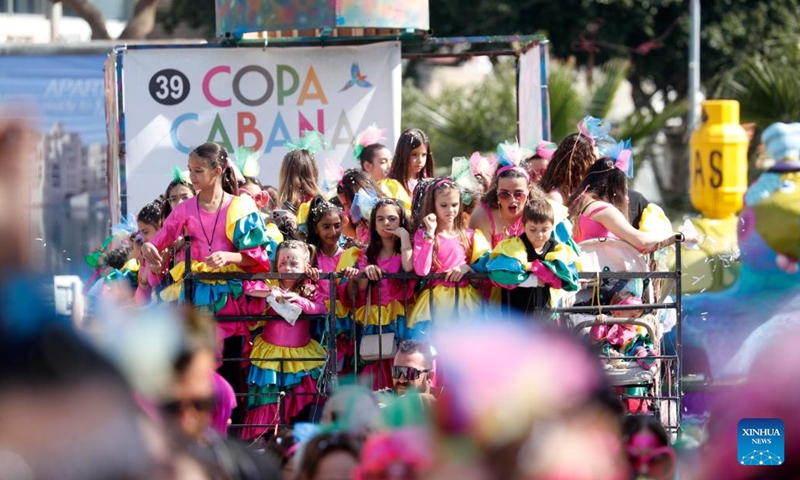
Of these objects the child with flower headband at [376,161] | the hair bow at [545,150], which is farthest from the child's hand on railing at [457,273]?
the hair bow at [545,150]

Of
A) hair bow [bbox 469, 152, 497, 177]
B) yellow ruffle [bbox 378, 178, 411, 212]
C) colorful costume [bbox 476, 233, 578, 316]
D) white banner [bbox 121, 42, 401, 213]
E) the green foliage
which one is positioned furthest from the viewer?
the green foliage

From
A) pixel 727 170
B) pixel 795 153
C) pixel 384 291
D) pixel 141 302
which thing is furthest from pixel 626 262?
pixel 727 170

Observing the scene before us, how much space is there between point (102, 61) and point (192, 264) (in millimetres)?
8773

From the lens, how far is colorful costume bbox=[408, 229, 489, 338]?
6199mm

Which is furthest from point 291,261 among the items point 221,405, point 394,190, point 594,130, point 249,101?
point 249,101

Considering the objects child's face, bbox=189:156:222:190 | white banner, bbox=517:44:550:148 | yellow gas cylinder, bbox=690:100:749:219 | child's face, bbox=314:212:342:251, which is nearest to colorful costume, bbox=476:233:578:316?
child's face, bbox=314:212:342:251

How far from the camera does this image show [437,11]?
28.0 meters

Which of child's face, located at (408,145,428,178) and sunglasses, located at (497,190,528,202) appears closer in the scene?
sunglasses, located at (497,190,528,202)

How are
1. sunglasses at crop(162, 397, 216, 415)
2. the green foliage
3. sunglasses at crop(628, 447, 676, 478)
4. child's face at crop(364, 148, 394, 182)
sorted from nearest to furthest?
sunglasses at crop(162, 397, 216, 415), sunglasses at crop(628, 447, 676, 478), child's face at crop(364, 148, 394, 182), the green foliage

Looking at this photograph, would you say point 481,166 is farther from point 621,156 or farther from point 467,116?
point 467,116

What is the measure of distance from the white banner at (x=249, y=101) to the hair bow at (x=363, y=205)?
2.78 meters

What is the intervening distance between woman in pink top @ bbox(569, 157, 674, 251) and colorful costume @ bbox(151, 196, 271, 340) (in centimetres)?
165

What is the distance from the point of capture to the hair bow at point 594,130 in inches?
301

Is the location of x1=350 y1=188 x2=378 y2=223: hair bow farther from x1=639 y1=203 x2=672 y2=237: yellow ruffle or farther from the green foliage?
the green foliage
